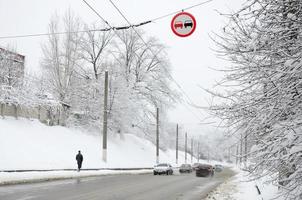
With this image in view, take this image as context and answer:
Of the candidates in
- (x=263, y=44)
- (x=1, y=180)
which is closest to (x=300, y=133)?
(x=263, y=44)

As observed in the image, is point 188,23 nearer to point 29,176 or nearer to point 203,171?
point 29,176

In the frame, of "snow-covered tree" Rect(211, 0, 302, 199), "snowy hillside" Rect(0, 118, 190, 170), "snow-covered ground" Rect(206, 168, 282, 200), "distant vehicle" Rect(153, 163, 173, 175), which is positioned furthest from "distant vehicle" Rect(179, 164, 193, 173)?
"snow-covered tree" Rect(211, 0, 302, 199)

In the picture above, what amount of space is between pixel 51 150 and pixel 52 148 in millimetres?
824

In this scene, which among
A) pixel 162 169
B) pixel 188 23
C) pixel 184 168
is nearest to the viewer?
pixel 188 23

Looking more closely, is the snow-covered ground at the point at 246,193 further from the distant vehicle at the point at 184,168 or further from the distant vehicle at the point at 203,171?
the distant vehicle at the point at 184,168

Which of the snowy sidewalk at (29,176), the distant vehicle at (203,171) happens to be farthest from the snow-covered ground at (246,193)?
the distant vehicle at (203,171)

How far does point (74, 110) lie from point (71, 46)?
7.97m

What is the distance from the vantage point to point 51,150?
1334 inches

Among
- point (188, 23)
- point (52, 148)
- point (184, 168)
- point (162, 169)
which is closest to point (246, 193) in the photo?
point (188, 23)

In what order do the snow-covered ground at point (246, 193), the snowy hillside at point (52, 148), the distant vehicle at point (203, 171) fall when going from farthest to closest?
the distant vehicle at point (203, 171) < the snowy hillside at point (52, 148) < the snow-covered ground at point (246, 193)

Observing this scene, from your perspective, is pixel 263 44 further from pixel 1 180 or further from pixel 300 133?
pixel 1 180

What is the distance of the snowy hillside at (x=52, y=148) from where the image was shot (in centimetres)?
2844

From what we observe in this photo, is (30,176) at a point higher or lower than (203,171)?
higher

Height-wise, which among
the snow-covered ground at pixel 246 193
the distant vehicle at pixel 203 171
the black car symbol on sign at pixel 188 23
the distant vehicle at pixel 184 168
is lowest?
the distant vehicle at pixel 184 168
